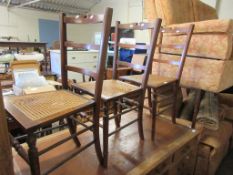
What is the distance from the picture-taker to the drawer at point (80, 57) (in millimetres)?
4039

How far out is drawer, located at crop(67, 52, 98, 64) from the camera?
4039 millimetres

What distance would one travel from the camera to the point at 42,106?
971 millimetres

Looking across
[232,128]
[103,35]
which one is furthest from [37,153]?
[232,128]

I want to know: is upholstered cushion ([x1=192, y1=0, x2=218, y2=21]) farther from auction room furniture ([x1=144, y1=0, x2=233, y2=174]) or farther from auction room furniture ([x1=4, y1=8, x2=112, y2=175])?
auction room furniture ([x1=4, y1=8, x2=112, y2=175])

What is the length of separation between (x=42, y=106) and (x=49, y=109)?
0.06m

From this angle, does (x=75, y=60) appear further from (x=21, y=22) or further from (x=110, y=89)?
(x=21, y=22)

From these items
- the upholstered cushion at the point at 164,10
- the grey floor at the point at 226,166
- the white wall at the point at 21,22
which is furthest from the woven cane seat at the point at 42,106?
the white wall at the point at 21,22

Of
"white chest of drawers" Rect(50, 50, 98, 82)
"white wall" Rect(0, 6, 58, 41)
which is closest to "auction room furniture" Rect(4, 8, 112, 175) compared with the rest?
"white chest of drawers" Rect(50, 50, 98, 82)

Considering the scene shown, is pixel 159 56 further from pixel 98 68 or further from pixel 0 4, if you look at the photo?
pixel 0 4

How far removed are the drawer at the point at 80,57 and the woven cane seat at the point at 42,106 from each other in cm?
298

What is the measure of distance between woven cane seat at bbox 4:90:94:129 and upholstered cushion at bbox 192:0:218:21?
2808mm

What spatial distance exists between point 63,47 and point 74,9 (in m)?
7.04

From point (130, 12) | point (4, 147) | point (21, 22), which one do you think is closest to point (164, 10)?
point (4, 147)

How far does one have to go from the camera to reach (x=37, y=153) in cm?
83
